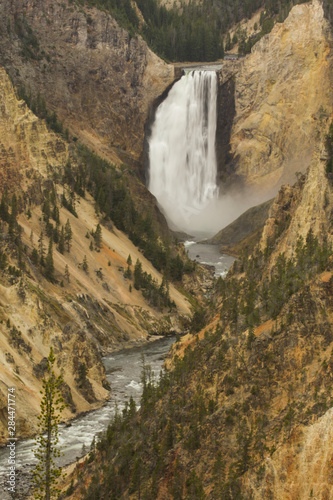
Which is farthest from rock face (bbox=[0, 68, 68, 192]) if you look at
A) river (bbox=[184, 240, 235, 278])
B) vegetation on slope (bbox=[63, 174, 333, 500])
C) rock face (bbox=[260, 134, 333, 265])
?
vegetation on slope (bbox=[63, 174, 333, 500])

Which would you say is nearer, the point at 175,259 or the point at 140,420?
the point at 140,420

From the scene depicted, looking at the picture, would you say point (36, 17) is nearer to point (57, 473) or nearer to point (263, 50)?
point (263, 50)

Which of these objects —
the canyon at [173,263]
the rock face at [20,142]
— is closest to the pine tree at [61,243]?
the canyon at [173,263]

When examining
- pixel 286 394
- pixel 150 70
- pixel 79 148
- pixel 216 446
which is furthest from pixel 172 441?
pixel 150 70

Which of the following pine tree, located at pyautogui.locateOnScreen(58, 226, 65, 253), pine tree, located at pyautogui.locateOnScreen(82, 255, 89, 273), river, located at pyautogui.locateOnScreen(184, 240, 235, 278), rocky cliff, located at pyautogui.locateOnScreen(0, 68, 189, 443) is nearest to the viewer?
rocky cliff, located at pyautogui.locateOnScreen(0, 68, 189, 443)

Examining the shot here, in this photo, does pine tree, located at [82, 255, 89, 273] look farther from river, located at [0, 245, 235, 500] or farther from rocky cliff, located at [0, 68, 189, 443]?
river, located at [0, 245, 235, 500]

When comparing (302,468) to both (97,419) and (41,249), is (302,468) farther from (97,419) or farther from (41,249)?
(41,249)
